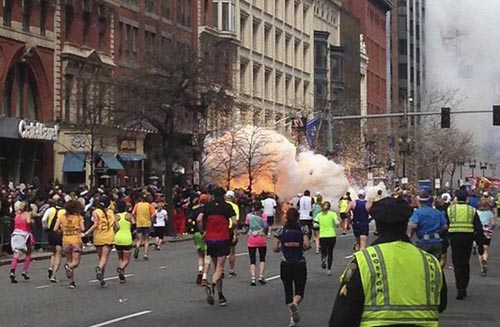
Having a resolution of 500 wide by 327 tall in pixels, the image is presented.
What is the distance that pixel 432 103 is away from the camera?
8344cm

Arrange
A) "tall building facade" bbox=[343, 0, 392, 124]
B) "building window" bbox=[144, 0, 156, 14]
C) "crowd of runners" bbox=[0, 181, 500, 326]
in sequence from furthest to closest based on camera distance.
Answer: "tall building facade" bbox=[343, 0, 392, 124] < "building window" bbox=[144, 0, 156, 14] < "crowd of runners" bbox=[0, 181, 500, 326]

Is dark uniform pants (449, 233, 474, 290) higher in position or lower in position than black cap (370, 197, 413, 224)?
lower

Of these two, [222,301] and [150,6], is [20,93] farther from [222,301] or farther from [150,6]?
[222,301]

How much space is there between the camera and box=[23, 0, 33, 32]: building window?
149ft

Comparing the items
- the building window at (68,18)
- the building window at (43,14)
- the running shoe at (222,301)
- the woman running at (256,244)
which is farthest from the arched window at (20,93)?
the running shoe at (222,301)

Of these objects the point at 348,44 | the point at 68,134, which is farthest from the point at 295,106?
the point at 68,134

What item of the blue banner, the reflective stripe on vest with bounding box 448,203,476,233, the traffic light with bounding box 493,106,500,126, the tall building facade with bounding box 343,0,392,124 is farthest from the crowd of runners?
the tall building facade with bounding box 343,0,392,124

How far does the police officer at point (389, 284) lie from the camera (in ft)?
19.2

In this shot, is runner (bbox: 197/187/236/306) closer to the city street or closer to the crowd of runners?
the crowd of runners

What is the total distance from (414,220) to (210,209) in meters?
3.37

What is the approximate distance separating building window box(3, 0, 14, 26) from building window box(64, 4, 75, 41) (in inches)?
223

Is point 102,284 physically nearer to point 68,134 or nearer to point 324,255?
point 324,255

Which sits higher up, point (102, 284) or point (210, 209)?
point (210, 209)

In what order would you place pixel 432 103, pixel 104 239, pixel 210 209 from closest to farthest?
pixel 210 209
pixel 104 239
pixel 432 103
